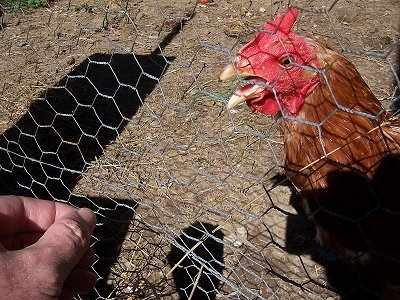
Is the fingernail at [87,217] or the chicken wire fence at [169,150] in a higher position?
the fingernail at [87,217]

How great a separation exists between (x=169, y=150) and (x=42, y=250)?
1668 mm

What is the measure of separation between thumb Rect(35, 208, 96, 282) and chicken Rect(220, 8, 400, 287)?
0.61 meters

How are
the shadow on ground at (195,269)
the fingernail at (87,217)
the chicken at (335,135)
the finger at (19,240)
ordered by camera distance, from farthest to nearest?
the shadow on ground at (195,269) → the chicken at (335,135) → the finger at (19,240) → the fingernail at (87,217)

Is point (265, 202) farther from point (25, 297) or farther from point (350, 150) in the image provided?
point (25, 297)

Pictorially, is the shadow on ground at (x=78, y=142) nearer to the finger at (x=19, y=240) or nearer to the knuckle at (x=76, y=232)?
the finger at (x=19, y=240)

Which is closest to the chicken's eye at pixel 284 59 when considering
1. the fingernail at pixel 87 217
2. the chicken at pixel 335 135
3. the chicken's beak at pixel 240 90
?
the chicken at pixel 335 135

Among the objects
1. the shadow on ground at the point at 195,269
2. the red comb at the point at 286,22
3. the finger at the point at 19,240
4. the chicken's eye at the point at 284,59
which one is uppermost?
the red comb at the point at 286,22

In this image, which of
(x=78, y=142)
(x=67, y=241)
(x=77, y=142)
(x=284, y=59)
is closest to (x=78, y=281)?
(x=67, y=241)

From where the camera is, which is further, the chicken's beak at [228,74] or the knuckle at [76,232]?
the chicken's beak at [228,74]

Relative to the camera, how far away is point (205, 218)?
2141 millimetres

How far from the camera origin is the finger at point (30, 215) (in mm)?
1188

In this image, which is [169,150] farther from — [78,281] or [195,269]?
[78,281]

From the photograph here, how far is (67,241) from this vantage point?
3.25ft

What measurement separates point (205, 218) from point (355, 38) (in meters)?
2.06
